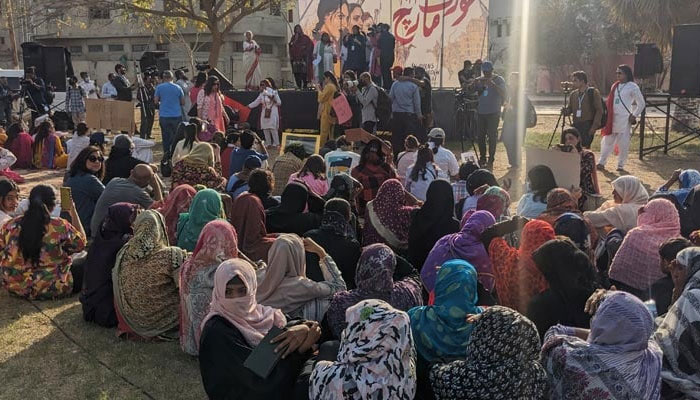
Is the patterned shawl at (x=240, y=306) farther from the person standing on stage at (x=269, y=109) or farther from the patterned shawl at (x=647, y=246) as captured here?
the person standing on stage at (x=269, y=109)

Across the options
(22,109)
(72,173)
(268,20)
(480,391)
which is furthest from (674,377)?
(268,20)

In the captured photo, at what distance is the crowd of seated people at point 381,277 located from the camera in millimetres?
2859

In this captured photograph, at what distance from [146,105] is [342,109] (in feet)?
16.8

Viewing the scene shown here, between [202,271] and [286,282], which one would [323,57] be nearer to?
[202,271]

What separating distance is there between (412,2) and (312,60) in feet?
13.1

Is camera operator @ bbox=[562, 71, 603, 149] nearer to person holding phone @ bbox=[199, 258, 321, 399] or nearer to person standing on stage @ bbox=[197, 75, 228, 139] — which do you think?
person standing on stage @ bbox=[197, 75, 228, 139]

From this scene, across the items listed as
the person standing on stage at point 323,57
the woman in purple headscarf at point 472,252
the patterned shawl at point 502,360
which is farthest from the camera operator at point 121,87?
the patterned shawl at point 502,360

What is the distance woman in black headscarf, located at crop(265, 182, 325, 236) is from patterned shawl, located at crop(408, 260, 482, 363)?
7.94ft

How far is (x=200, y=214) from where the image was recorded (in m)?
5.23

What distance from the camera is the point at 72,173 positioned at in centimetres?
719

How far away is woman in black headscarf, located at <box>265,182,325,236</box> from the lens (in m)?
5.62

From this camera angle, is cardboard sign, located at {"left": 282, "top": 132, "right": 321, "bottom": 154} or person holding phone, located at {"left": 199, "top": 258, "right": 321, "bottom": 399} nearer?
person holding phone, located at {"left": 199, "top": 258, "right": 321, "bottom": 399}

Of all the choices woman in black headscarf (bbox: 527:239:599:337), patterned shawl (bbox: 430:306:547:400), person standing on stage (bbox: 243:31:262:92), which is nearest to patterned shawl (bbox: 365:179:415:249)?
woman in black headscarf (bbox: 527:239:599:337)

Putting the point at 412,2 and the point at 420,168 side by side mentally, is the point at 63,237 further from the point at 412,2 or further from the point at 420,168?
the point at 412,2
